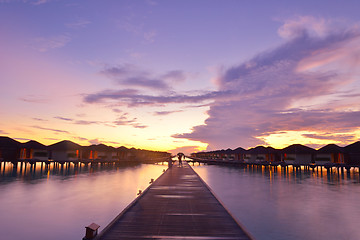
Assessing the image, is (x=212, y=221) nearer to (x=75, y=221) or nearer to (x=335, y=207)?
(x=75, y=221)

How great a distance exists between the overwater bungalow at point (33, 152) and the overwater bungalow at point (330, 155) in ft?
246

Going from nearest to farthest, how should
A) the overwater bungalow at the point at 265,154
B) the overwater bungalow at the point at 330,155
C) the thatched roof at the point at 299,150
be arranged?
the overwater bungalow at the point at 330,155 < the thatched roof at the point at 299,150 < the overwater bungalow at the point at 265,154

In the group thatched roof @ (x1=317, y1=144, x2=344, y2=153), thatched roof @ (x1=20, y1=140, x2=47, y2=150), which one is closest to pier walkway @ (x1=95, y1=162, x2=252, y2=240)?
thatched roof @ (x1=20, y1=140, x2=47, y2=150)

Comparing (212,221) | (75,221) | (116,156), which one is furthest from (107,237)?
(116,156)

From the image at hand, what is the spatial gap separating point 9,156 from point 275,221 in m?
65.2

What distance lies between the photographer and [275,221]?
1811 centimetres

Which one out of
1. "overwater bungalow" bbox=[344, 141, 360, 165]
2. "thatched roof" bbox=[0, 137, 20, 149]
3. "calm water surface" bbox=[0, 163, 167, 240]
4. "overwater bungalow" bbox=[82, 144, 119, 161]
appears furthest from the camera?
"overwater bungalow" bbox=[82, 144, 119, 161]

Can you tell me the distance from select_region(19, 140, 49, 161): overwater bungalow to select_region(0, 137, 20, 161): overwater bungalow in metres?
1.11

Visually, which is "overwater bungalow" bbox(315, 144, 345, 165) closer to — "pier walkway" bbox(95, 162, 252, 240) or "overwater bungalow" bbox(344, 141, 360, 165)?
"overwater bungalow" bbox(344, 141, 360, 165)

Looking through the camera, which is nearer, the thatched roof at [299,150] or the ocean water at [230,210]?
the ocean water at [230,210]

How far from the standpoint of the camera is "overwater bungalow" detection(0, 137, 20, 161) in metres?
59.2

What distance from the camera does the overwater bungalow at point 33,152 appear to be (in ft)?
204

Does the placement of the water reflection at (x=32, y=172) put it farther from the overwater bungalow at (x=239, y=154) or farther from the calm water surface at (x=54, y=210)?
the overwater bungalow at (x=239, y=154)

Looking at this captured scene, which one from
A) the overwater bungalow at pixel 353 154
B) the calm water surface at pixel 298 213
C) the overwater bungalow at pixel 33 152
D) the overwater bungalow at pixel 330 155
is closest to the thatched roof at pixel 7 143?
the overwater bungalow at pixel 33 152
